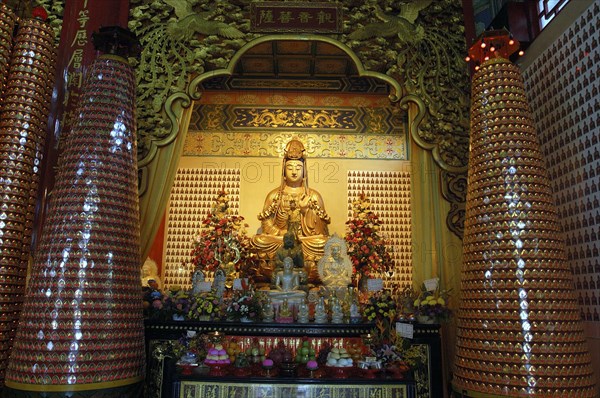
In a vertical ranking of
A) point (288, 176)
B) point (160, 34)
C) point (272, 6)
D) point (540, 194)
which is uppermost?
point (272, 6)

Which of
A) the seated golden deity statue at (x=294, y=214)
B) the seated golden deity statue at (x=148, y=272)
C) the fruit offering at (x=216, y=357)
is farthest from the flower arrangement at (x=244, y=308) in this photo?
the seated golden deity statue at (x=148, y=272)

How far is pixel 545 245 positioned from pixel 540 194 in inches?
16.5

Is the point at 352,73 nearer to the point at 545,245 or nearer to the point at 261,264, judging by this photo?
the point at 261,264

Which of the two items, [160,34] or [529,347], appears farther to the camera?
[160,34]

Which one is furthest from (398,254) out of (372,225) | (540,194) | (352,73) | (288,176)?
(540,194)

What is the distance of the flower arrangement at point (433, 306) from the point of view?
15.4 feet

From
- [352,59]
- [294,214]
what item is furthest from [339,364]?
[352,59]

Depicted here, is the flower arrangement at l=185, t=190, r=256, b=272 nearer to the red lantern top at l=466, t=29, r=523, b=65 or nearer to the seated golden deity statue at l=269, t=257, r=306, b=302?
the seated golden deity statue at l=269, t=257, r=306, b=302

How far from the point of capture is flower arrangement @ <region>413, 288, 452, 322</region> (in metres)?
4.69

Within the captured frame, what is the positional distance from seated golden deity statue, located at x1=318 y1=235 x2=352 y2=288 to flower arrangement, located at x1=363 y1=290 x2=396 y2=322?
63 cm

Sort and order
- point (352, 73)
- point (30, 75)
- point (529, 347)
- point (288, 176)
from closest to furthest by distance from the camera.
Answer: point (529, 347), point (30, 75), point (288, 176), point (352, 73)

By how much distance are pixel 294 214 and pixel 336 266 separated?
1683 mm

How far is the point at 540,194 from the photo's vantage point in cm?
394

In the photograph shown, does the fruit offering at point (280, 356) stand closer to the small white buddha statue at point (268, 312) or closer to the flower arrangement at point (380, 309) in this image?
the small white buddha statue at point (268, 312)
